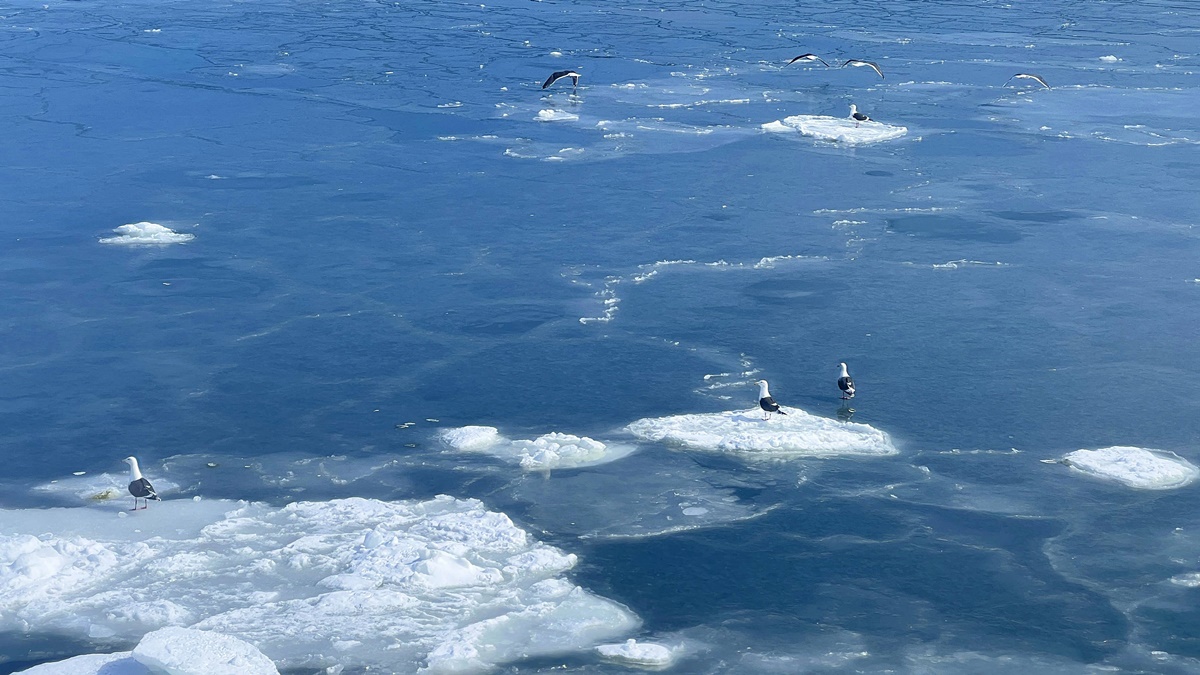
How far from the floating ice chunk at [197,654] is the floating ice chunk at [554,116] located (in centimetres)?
1903


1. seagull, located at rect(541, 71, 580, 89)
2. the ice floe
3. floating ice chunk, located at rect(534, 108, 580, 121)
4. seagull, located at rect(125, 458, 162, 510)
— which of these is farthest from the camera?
seagull, located at rect(541, 71, 580, 89)

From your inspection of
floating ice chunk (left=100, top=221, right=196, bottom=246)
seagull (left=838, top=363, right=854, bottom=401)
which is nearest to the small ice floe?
seagull (left=838, top=363, right=854, bottom=401)

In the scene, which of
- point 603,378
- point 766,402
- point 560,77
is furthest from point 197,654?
point 560,77

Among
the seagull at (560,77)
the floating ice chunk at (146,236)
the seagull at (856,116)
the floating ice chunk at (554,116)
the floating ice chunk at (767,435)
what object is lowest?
the floating ice chunk at (767,435)

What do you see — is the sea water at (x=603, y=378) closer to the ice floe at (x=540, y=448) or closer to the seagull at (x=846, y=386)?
the ice floe at (x=540, y=448)

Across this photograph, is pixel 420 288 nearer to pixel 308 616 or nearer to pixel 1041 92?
pixel 308 616

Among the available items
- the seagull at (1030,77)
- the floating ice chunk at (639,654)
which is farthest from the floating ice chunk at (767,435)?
the seagull at (1030,77)

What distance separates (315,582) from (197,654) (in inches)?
71.4

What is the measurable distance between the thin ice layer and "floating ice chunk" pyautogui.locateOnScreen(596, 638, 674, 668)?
213 millimetres

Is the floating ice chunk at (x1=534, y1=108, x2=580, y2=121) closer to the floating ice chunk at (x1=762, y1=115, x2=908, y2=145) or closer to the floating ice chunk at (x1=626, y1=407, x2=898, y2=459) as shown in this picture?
the floating ice chunk at (x1=762, y1=115, x2=908, y2=145)

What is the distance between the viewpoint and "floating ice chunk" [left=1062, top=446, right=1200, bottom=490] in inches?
453

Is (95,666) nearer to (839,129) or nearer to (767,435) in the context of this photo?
(767,435)

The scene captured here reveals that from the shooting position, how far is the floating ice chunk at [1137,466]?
1152 centimetres

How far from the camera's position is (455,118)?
26359 millimetres
